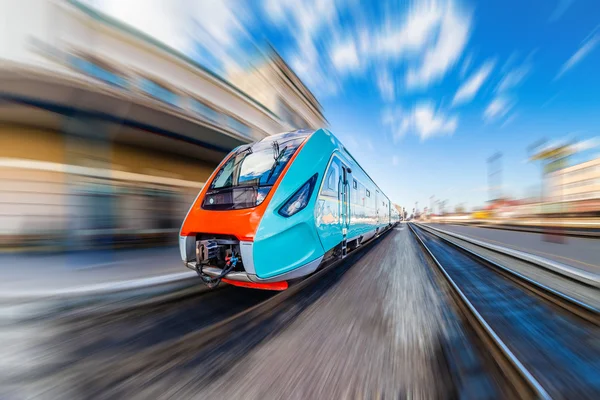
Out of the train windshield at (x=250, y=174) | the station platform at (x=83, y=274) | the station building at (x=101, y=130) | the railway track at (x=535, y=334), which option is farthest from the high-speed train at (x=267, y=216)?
the station building at (x=101, y=130)

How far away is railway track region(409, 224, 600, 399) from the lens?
160 cm

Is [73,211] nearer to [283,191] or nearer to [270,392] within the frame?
[283,191]

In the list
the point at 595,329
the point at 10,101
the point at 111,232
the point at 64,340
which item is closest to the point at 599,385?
the point at 595,329

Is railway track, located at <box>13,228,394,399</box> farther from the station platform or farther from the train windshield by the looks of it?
the train windshield

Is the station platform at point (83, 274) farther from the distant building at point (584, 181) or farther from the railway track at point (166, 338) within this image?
the distant building at point (584, 181)

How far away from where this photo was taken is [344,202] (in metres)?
4.93

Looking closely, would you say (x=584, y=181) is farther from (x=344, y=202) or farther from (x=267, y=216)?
(x=267, y=216)

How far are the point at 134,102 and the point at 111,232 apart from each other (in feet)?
13.3

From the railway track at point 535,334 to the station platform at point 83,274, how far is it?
171 inches

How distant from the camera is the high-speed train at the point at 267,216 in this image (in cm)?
270

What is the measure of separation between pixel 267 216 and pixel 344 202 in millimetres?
2609

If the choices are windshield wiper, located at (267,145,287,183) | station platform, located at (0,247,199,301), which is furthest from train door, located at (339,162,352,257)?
station platform, located at (0,247,199,301)

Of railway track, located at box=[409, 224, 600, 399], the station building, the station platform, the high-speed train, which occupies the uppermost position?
the station building

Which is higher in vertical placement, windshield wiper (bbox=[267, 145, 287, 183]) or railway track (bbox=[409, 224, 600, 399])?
windshield wiper (bbox=[267, 145, 287, 183])
